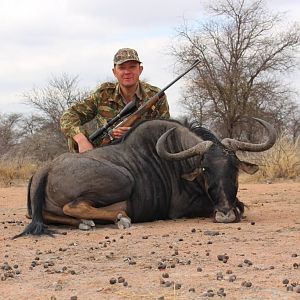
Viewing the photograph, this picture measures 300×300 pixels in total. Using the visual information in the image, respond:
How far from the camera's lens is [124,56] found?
753cm

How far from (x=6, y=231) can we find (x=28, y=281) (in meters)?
2.56

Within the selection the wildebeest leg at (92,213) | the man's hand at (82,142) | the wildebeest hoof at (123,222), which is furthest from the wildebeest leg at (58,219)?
the man's hand at (82,142)

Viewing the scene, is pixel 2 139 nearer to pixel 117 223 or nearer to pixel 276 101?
pixel 276 101

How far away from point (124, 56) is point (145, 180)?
1716mm

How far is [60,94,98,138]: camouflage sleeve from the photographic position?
7.50 metres

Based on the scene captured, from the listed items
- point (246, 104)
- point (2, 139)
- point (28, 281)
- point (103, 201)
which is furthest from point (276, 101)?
point (28, 281)

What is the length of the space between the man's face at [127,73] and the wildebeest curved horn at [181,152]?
4.36 ft

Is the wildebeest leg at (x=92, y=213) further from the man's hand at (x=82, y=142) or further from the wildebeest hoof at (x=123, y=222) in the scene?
the man's hand at (x=82, y=142)

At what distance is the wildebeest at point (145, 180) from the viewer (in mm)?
6258

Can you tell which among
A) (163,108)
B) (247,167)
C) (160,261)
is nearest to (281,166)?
(163,108)

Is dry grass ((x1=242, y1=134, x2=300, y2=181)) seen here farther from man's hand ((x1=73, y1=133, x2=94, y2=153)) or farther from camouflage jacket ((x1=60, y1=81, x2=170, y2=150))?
man's hand ((x1=73, y1=133, x2=94, y2=153))

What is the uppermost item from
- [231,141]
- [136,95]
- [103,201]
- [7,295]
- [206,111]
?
[206,111]

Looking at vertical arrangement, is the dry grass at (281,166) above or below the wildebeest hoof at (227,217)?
above

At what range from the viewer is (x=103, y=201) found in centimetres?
629
